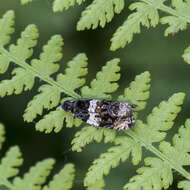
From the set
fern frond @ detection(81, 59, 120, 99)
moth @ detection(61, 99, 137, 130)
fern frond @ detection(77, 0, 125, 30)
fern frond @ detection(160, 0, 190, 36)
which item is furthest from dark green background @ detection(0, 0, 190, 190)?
fern frond @ detection(77, 0, 125, 30)

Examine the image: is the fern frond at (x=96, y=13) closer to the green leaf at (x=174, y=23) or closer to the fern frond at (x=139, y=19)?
the fern frond at (x=139, y=19)

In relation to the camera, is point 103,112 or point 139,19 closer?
point 139,19

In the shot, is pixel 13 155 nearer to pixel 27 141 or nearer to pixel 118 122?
pixel 118 122

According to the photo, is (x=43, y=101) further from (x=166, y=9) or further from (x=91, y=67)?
(x=91, y=67)

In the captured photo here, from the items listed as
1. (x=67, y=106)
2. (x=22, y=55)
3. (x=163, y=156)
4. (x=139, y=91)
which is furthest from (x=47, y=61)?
(x=163, y=156)

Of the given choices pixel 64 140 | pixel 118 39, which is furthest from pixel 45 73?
pixel 64 140
